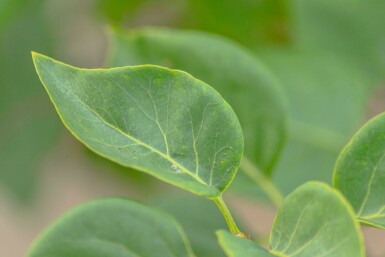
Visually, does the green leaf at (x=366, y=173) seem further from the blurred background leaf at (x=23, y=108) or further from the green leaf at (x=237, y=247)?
the blurred background leaf at (x=23, y=108)

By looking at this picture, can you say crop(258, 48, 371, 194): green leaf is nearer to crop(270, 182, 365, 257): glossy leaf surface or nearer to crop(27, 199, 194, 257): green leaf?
crop(27, 199, 194, 257): green leaf

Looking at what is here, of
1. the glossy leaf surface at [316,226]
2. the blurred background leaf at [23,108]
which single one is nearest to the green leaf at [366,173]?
the glossy leaf surface at [316,226]

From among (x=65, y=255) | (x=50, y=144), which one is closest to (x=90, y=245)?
(x=65, y=255)

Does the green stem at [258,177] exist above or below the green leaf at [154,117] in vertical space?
below

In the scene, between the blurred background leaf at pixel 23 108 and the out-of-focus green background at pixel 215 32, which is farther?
the blurred background leaf at pixel 23 108

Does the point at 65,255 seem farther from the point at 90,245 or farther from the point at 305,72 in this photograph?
the point at 305,72

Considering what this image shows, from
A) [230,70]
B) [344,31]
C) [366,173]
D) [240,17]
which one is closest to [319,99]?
Answer: [344,31]

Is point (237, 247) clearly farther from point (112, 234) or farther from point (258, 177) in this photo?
point (258, 177)
